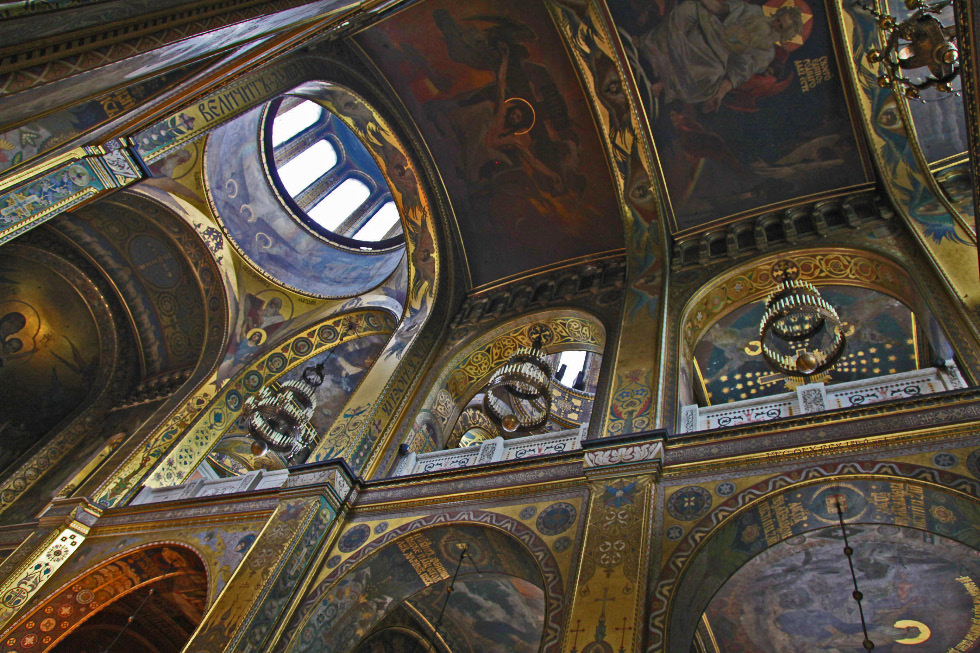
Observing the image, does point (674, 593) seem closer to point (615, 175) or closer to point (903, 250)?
point (903, 250)

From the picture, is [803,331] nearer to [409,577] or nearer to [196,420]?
[409,577]

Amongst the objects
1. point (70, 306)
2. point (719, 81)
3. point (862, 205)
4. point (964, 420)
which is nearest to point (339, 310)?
point (70, 306)

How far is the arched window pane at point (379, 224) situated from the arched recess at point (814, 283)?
7775 millimetres

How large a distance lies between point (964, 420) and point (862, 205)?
407 centimetres

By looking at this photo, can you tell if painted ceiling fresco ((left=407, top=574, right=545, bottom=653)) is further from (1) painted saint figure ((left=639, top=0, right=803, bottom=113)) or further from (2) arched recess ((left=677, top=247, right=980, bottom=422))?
(1) painted saint figure ((left=639, top=0, right=803, bottom=113))

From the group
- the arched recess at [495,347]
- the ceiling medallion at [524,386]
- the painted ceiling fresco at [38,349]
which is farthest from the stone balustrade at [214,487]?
the painted ceiling fresco at [38,349]

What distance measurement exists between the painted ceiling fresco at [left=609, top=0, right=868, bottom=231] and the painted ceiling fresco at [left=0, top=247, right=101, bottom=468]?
9.09 m

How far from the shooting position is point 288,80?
27.1 ft

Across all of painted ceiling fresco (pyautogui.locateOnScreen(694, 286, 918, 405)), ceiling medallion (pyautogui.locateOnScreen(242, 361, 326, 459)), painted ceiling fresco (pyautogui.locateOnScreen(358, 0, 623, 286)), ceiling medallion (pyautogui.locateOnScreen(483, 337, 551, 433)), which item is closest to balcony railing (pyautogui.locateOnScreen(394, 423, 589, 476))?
ceiling medallion (pyautogui.locateOnScreen(483, 337, 551, 433))

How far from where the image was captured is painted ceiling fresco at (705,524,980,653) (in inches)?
213

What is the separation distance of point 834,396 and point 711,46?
476 cm

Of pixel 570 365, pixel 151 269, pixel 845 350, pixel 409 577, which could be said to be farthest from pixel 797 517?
pixel 151 269

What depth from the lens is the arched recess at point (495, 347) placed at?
873cm

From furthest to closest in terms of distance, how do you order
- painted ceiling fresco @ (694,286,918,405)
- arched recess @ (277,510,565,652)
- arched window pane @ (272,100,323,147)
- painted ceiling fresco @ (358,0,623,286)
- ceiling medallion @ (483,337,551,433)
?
arched window pane @ (272,100,323,147), painted ceiling fresco @ (358,0,623,286), painted ceiling fresco @ (694,286,918,405), ceiling medallion @ (483,337,551,433), arched recess @ (277,510,565,652)
